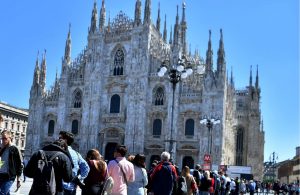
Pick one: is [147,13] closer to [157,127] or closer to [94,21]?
[94,21]

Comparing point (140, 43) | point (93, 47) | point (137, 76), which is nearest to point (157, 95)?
point (137, 76)

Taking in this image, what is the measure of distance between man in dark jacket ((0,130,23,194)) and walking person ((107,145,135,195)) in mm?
1728

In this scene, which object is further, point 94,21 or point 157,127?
point 94,21

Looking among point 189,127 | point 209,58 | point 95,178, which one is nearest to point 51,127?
point 189,127

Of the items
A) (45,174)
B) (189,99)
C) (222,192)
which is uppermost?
(189,99)

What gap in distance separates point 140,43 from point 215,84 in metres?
9.15

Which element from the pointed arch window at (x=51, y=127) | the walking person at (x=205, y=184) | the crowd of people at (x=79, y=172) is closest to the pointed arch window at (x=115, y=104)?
the pointed arch window at (x=51, y=127)

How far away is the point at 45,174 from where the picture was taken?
5578 millimetres

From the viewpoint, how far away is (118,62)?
156ft

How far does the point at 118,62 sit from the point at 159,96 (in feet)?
20.5

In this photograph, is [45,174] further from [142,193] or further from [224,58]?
[224,58]

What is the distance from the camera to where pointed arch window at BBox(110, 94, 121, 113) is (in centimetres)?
4675

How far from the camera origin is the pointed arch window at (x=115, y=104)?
46750 mm

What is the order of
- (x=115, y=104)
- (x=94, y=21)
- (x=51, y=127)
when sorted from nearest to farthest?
1. (x=115, y=104)
2. (x=94, y=21)
3. (x=51, y=127)
